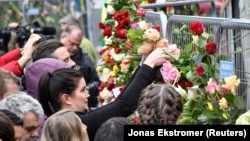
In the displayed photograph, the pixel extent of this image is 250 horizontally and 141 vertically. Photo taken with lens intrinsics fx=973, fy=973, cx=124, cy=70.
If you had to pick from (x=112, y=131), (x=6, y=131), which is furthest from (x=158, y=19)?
(x=112, y=131)

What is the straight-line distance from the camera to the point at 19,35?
38.2ft

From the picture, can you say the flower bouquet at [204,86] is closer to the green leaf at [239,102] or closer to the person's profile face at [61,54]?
the green leaf at [239,102]

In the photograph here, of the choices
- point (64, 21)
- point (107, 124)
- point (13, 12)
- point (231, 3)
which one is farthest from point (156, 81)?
point (13, 12)

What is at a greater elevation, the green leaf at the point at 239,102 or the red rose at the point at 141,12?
the red rose at the point at 141,12

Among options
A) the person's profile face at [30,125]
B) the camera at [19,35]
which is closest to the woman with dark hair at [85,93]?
the person's profile face at [30,125]

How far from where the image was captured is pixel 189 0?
8102 millimetres

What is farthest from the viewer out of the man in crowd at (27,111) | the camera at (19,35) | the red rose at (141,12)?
the camera at (19,35)

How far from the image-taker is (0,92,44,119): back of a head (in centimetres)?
620

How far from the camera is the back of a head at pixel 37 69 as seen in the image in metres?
7.23

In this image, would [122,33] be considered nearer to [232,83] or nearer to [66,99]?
[66,99]

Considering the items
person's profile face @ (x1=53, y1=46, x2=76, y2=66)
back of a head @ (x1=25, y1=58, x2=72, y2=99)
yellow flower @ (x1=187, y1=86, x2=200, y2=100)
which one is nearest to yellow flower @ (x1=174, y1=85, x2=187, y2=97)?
yellow flower @ (x1=187, y1=86, x2=200, y2=100)

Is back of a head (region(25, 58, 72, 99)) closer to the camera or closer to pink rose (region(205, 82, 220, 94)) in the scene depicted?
pink rose (region(205, 82, 220, 94))

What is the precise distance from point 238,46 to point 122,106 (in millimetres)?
880

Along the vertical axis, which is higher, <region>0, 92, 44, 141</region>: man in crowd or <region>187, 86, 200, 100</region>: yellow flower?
<region>187, 86, 200, 100</region>: yellow flower
